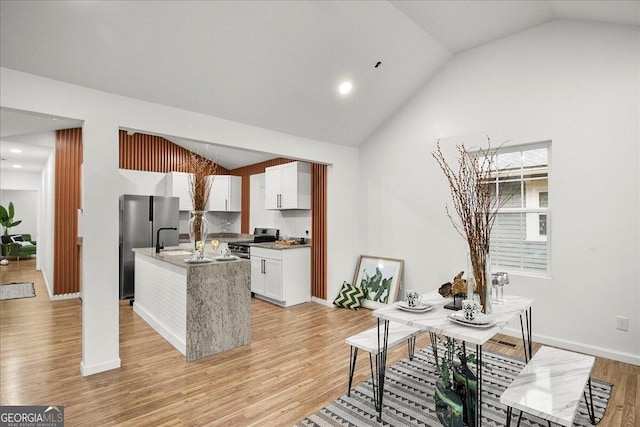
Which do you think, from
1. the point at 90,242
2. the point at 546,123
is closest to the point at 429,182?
the point at 546,123

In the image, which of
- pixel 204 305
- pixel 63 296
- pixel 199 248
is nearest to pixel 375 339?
pixel 204 305

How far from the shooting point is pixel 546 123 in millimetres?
3529

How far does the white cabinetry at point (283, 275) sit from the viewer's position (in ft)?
16.5

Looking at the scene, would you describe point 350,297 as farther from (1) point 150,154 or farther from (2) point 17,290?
(2) point 17,290

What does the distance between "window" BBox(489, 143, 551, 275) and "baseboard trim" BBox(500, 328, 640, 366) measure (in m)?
0.72

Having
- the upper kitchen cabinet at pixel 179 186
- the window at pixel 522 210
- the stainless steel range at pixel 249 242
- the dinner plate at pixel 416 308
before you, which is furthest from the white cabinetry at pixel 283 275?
the dinner plate at pixel 416 308

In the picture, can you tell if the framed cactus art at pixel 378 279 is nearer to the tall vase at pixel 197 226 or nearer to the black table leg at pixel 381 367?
the black table leg at pixel 381 367

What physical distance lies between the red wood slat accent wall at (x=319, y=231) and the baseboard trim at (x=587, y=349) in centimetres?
274

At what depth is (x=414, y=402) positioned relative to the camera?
2.41m

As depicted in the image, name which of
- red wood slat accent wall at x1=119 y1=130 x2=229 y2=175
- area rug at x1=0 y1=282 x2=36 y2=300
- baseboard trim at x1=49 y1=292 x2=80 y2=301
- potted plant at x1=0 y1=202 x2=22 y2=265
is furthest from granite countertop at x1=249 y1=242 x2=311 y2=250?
potted plant at x1=0 y1=202 x2=22 y2=265

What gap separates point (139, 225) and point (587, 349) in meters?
6.54

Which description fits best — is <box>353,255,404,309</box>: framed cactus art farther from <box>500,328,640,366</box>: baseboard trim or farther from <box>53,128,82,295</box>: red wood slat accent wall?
<box>53,128,82,295</box>: red wood slat accent wall

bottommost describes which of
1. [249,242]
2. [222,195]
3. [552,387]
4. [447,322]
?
[552,387]

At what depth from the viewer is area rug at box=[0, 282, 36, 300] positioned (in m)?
5.78
